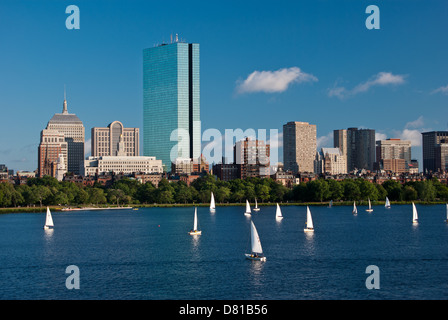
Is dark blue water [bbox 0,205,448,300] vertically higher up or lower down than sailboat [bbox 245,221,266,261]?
lower down

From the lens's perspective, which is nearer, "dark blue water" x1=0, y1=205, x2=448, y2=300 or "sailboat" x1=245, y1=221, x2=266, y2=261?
"dark blue water" x1=0, y1=205, x2=448, y2=300

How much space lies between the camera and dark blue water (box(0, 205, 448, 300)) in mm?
52531

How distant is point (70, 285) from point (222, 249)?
26640 mm

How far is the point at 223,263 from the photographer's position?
217 ft

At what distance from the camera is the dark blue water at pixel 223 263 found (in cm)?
5253

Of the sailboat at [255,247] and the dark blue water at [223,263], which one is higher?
the sailboat at [255,247]

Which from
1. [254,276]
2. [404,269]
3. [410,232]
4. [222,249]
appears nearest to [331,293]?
[254,276]

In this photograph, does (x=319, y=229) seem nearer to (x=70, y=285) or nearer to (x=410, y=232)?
(x=410, y=232)

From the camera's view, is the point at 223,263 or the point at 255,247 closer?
the point at 223,263

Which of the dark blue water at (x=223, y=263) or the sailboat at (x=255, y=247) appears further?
the sailboat at (x=255, y=247)

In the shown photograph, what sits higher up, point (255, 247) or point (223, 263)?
point (255, 247)

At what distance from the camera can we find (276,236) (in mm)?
93000
